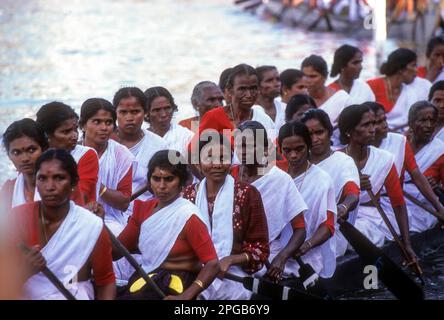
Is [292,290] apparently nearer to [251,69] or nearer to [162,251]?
[162,251]

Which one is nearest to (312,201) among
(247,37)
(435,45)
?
(435,45)

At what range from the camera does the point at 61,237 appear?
15.4 feet

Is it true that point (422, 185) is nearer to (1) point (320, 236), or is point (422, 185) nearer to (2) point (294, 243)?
(1) point (320, 236)

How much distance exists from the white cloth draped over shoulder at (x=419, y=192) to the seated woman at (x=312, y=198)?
57.2 inches

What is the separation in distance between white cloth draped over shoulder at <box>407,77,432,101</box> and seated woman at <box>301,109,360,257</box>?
2.42 meters

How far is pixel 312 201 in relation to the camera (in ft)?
20.0

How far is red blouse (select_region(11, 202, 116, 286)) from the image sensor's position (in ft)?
15.4

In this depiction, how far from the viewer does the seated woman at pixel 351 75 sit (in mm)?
8367

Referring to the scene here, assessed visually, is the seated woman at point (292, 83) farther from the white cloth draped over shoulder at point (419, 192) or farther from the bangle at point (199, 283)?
the bangle at point (199, 283)

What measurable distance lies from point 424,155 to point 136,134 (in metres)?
2.04

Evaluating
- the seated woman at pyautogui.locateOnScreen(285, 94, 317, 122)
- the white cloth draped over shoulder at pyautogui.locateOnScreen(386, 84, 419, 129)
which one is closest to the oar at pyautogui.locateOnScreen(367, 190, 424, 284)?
the seated woman at pyautogui.locateOnScreen(285, 94, 317, 122)

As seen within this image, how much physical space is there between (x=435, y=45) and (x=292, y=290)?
15.2ft

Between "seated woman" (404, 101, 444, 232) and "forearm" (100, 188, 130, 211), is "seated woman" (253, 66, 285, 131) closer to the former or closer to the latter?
"seated woman" (404, 101, 444, 232)

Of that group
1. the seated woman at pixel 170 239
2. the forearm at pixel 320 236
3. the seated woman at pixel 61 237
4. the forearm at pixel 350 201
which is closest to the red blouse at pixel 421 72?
the forearm at pixel 350 201
